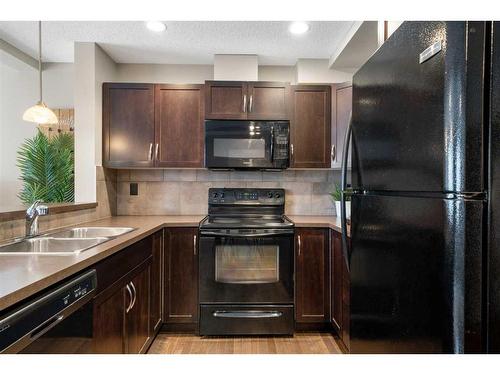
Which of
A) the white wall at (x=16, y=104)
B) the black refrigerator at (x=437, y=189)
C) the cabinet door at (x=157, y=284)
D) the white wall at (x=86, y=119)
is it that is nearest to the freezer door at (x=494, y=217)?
the black refrigerator at (x=437, y=189)

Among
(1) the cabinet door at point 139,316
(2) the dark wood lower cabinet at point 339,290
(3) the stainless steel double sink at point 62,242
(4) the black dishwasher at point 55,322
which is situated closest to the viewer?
(4) the black dishwasher at point 55,322

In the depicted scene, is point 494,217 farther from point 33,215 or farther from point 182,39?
point 182,39

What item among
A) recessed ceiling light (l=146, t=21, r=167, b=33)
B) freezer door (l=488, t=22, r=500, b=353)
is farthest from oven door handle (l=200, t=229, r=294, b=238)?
freezer door (l=488, t=22, r=500, b=353)

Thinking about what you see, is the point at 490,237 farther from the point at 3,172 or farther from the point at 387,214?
the point at 3,172

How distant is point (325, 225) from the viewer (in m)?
2.46

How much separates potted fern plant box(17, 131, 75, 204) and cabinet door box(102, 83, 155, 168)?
53cm

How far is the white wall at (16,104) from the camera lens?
3092mm

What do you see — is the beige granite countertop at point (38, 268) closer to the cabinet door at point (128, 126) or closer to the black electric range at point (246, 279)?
the black electric range at point (246, 279)

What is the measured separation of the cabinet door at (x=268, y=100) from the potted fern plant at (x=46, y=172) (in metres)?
1.83

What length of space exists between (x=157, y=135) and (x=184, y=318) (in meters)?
1.55

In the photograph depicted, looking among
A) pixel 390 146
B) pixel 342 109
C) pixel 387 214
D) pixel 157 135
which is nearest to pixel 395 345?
pixel 387 214

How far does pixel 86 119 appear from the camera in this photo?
2.58 m

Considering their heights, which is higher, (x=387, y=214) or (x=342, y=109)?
(x=342, y=109)

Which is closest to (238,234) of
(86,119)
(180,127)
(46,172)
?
(180,127)
